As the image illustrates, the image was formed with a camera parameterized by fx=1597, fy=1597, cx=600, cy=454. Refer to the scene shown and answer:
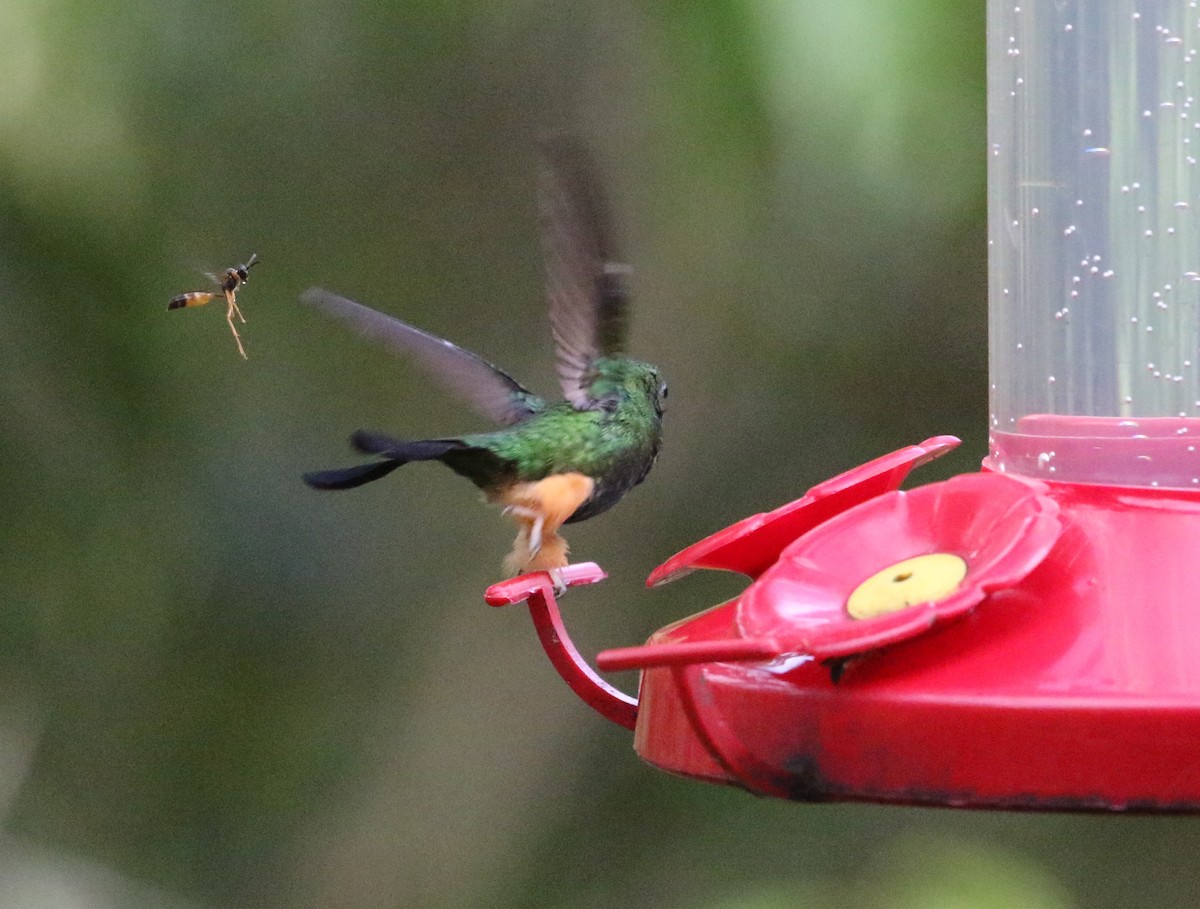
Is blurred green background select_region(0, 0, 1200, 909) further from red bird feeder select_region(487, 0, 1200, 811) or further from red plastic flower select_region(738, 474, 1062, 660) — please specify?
red plastic flower select_region(738, 474, 1062, 660)

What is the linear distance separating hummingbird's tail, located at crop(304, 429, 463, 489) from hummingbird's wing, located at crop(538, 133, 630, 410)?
37cm

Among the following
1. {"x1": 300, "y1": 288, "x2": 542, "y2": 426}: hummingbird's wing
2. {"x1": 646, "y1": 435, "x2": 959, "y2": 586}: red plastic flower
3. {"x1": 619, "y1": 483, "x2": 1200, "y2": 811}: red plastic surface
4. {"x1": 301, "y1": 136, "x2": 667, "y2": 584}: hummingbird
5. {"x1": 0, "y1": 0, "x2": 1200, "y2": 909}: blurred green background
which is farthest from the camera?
{"x1": 0, "y1": 0, "x2": 1200, "y2": 909}: blurred green background

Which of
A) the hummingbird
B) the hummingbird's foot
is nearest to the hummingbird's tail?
the hummingbird

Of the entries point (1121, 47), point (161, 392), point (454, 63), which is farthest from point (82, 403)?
point (1121, 47)

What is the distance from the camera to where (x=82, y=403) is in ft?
14.2

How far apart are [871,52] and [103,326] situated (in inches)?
84.0

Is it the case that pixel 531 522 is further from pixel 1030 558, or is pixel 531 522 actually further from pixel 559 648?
pixel 1030 558

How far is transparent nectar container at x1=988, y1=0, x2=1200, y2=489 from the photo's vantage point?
184 centimetres

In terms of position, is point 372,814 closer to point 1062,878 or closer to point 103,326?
point 103,326

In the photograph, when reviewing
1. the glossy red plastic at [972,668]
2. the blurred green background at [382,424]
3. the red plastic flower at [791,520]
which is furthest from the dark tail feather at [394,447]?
the blurred green background at [382,424]

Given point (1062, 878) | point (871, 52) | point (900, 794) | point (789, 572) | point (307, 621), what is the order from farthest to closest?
point (1062, 878) → point (307, 621) → point (871, 52) → point (789, 572) → point (900, 794)

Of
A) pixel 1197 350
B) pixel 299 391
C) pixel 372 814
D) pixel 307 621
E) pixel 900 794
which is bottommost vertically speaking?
pixel 372 814

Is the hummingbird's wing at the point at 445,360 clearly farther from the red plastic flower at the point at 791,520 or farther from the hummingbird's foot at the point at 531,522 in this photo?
the red plastic flower at the point at 791,520

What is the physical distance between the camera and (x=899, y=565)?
1.59 m
